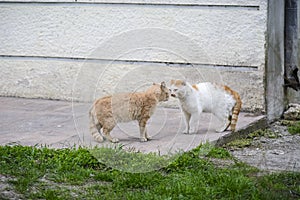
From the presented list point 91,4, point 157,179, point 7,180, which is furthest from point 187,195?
point 91,4

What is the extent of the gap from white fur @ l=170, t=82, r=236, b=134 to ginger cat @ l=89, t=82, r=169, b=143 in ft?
0.87

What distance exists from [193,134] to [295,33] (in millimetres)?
2136

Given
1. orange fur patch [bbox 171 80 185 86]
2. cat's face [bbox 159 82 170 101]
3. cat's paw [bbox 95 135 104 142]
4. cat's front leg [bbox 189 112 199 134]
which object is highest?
orange fur patch [bbox 171 80 185 86]

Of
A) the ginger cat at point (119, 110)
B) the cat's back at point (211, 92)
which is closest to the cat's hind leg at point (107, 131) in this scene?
the ginger cat at point (119, 110)

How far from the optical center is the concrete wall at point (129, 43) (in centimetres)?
618

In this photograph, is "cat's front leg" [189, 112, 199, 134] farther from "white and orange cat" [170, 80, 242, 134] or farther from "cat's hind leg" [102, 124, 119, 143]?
"cat's hind leg" [102, 124, 119, 143]

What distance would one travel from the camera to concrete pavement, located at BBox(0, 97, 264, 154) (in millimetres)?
5340

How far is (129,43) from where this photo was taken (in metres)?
5.48

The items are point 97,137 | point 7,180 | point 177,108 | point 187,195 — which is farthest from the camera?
point 177,108

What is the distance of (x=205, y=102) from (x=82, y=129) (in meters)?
1.18

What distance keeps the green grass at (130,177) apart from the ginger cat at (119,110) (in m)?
0.39

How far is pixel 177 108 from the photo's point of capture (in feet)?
22.2

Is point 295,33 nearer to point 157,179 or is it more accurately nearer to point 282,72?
point 282,72

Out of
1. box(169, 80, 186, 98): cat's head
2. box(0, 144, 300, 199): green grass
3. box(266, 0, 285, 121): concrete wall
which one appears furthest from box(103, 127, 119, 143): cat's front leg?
box(266, 0, 285, 121): concrete wall
